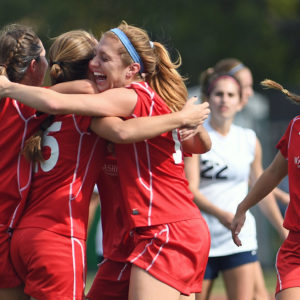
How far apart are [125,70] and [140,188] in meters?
Result: 0.65

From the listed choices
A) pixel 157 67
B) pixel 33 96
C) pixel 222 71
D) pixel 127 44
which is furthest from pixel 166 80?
pixel 222 71

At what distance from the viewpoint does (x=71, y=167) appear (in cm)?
420

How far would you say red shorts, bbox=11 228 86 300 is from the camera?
13.3ft

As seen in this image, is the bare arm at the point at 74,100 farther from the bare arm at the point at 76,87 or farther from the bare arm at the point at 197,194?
the bare arm at the point at 197,194

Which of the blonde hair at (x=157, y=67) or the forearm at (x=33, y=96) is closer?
the forearm at (x=33, y=96)

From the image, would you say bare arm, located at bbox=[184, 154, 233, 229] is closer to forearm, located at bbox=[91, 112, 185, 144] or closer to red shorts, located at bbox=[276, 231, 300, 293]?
red shorts, located at bbox=[276, 231, 300, 293]

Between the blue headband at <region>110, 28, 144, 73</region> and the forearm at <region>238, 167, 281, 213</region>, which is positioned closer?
the blue headband at <region>110, 28, 144, 73</region>

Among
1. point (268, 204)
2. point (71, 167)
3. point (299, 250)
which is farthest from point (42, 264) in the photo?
point (268, 204)

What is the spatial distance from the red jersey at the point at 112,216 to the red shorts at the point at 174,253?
411 millimetres

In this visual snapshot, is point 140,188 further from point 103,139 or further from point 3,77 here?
point 3,77

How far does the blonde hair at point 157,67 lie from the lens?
433 cm

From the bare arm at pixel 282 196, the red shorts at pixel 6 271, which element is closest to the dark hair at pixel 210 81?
the bare arm at pixel 282 196

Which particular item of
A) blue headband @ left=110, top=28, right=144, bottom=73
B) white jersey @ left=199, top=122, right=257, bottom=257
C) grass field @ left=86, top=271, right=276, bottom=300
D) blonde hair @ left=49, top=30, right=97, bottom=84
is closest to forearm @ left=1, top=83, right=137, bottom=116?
blue headband @ left=110, top=28, right=144, bottom=73

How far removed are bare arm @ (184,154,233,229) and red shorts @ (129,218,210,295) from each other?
5.87 ft
